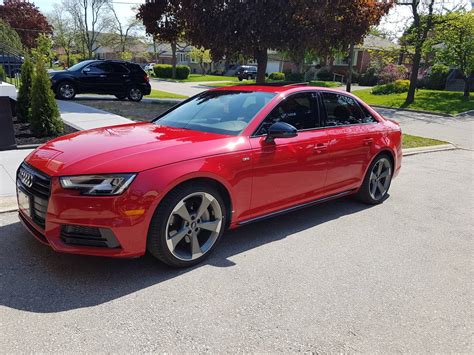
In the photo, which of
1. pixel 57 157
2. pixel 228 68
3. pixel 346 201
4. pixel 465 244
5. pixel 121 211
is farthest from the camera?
pixel 228 68

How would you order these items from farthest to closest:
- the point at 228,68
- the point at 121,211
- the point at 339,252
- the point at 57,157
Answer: the point at 228,68 → the point at 339,252 → the point at 57,157 → the point at 121,211

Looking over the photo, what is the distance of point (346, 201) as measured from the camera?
568 centimetres

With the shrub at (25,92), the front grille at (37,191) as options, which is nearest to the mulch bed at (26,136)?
the shrub at (25,92)

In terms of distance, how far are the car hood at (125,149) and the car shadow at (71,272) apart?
0.84 m

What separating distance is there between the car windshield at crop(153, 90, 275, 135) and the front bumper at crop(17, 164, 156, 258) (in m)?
1.28

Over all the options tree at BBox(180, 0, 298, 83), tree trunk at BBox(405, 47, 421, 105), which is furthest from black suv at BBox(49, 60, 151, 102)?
tree trunk at BBox(405, 47, 421, 105)

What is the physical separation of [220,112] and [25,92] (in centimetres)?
696

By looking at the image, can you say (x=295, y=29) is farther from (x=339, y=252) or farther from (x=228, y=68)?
(x=228, y=68)

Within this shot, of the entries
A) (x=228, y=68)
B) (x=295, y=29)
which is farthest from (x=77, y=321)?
(x=228, y=68)

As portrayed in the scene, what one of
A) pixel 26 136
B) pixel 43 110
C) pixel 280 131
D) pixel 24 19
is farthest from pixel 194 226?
pixel 24 19

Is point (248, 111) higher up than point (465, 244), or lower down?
higher up

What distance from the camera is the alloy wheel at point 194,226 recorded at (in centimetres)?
334

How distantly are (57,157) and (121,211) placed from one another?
816 mm

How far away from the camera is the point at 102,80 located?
51.6 feet
